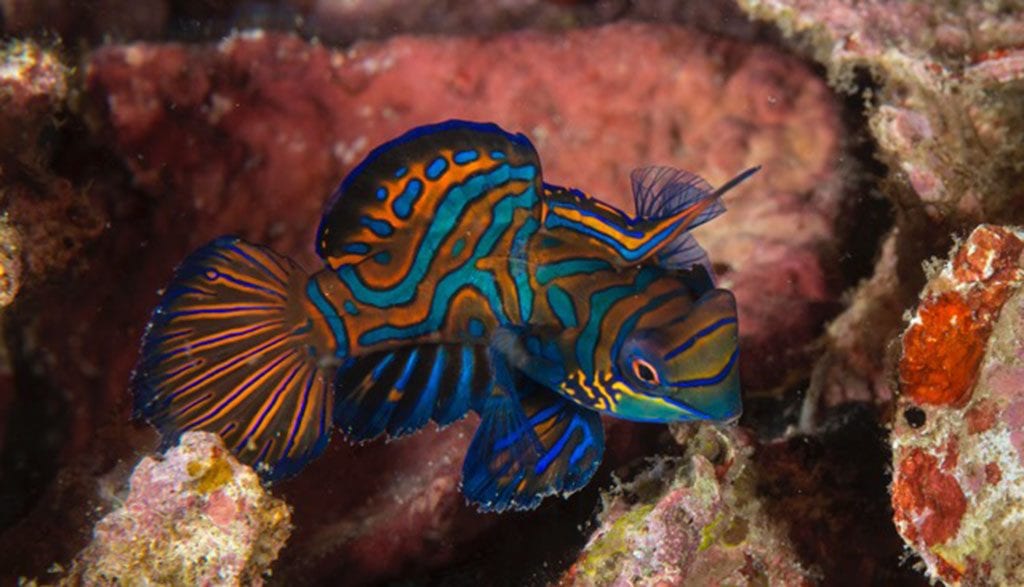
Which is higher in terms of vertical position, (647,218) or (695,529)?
(647,218)

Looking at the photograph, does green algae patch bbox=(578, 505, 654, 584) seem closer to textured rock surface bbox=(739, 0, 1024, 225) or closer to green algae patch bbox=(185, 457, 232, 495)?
green algae patch bbox=(185, 457, 232, 495)

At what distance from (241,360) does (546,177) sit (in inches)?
75.0

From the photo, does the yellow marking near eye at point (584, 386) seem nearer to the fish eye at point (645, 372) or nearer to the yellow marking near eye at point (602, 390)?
the yellow marking near eye at point (602, 390)

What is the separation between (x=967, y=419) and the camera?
110 inches

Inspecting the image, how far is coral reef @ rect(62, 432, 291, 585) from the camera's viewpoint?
2471 millimetres

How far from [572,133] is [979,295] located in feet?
6.40

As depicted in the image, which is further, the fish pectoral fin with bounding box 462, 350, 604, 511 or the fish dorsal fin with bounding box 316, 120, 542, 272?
the fish pectoral fin with bounding box 462, 350, 604, 511

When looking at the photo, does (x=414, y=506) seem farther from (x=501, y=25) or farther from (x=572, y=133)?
(x=501, y=25)

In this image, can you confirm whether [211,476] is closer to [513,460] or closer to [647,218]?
[513,460]

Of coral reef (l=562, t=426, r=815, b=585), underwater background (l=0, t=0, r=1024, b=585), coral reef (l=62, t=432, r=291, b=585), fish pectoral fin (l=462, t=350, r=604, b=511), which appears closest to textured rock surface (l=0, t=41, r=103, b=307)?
underwater background (l=0, t=0, r=1024, b=585)

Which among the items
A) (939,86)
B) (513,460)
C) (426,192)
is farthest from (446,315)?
(939,86)

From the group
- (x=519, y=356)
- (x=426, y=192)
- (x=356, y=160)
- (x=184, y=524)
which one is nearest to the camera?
(x=184, y=524)

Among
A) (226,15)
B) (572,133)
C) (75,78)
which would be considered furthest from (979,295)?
(75,78)

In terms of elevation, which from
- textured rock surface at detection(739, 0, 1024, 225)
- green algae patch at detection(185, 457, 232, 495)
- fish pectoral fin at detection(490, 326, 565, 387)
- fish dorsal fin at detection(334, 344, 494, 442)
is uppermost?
textured rock surface at detection(739, 0, 1024, 225)
